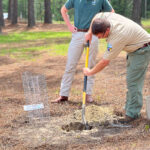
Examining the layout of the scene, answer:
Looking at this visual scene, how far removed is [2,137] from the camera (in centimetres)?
387

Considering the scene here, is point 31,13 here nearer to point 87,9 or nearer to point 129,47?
point 87,9

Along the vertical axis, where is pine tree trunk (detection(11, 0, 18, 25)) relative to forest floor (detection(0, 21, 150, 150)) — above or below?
above

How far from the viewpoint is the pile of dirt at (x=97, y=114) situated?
4.44 metres

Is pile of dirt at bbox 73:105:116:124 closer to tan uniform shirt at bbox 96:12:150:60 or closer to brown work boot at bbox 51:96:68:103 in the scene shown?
brown work boot at bbox 51:96:68:103

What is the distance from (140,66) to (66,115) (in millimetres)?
1424

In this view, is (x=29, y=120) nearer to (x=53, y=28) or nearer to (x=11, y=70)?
(x=11, y=70)

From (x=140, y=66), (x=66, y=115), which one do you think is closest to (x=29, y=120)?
(x=66, y=115)

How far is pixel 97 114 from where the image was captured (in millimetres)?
4586

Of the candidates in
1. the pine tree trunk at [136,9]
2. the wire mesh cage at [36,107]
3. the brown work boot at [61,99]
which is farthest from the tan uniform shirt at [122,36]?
the pine tree trunk at [136,9]

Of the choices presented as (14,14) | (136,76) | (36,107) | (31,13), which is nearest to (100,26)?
(136,76)

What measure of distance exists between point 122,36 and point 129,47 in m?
0.30

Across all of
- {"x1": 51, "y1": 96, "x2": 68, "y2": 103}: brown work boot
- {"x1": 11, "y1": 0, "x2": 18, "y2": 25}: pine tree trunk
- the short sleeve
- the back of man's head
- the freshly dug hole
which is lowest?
the freshly dug hole

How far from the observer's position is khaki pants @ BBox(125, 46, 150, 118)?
402cm

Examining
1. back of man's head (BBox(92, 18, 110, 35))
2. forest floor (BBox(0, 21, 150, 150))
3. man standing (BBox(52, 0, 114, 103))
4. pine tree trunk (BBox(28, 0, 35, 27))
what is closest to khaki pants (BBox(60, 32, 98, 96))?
man standing (BBox(52, 0, 114, 103))
